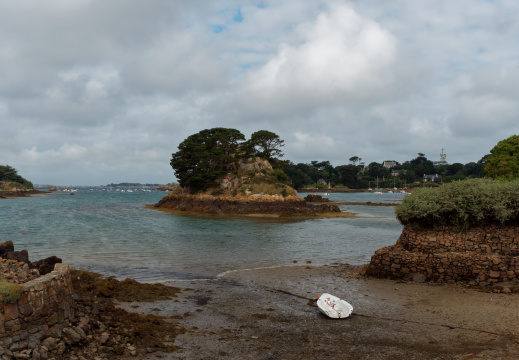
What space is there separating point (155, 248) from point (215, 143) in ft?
157

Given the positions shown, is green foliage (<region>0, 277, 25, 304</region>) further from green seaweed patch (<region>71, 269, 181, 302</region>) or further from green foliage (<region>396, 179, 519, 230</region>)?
green foliage (<region>396, 179, 519, 230</region>)

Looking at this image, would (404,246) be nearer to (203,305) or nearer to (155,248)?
(203,305)

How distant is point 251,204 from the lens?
167 feet

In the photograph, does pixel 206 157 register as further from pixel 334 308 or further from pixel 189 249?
pixel 334 308

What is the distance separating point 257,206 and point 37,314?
44469 mm

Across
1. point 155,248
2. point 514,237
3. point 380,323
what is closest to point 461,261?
point 514,237

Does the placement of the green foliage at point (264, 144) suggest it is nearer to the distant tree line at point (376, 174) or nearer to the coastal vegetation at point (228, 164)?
the coastal vegetation at point (228, 164)

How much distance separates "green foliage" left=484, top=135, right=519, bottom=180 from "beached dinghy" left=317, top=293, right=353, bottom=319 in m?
20.7

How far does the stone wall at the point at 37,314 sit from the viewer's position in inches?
230

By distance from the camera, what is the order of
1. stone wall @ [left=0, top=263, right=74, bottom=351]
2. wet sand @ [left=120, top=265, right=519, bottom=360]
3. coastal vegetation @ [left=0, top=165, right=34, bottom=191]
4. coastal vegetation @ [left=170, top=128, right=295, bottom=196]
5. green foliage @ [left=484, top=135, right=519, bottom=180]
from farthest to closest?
coastal vegetation @ [left=0, top=165, right=34, bottom=191] → coastal vegetation @ [left=170, top=128, right=295, bottom=196] → green foliage @ [left=484, top=135, right=519, bottom=180] → wet sand @ [left=120, top=265, right=519, bottom=360] → stone wall @ [left=0, top=263, right=74, bottom=351]

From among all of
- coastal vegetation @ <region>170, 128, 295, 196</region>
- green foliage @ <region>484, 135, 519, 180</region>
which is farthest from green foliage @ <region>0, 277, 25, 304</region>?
coastal vegetation @ <region>170, 128, 295, 196</region>

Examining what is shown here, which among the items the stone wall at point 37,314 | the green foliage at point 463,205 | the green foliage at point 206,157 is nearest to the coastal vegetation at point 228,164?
the green foliage at point 206,157

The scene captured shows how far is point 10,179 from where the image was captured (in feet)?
454

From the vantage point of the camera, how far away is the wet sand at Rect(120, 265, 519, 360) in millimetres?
6945
